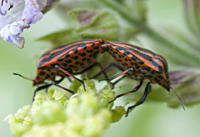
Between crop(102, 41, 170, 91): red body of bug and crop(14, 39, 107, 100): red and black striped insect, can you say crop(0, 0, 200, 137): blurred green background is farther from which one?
crop(102, 41, 170, 91): red body of bug

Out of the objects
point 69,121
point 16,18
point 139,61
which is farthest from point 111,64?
point 69,121

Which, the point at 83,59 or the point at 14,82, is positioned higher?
the point at 83,59

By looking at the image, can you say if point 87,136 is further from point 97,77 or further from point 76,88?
point 97,77

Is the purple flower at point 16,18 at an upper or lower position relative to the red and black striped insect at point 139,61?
upper

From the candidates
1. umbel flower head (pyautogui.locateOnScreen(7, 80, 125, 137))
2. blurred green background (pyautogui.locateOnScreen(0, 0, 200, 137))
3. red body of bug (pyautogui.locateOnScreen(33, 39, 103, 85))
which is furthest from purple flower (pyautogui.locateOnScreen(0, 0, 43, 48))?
blurred green background (pyautogui.locateOnScreen(0, 0, 200, 137))

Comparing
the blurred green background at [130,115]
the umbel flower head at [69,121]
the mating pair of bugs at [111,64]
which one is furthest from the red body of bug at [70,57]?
the blurred green background at [130,115]

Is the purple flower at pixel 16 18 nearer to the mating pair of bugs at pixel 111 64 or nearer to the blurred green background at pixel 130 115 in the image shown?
the mating pair of bugs at pixel 111 64

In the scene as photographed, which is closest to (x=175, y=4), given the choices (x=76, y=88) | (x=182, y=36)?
(x=182, y=36)
